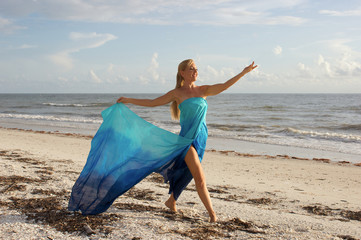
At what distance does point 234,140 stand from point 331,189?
8.89m

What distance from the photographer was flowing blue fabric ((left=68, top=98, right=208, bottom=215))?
12.5 feet

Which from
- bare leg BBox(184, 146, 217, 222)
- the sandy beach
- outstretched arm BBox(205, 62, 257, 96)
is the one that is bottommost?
the sandy beach

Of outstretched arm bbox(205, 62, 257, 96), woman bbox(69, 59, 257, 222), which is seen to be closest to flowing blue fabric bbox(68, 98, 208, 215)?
woman bbox(69, 59, 257, 222)

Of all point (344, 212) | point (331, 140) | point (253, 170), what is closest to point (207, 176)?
point (253, 170)

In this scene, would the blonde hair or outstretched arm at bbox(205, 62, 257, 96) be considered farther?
the blonde hair

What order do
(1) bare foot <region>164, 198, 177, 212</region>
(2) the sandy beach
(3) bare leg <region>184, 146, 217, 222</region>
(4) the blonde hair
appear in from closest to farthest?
(2) the sandy beach → (3) bare leg <region>184, 146, 217, 222</region> → (4) the blonde hair → (1) bare foot <region>164, 198, 177, 212</region>

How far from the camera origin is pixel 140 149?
390 cm

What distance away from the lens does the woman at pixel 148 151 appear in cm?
381

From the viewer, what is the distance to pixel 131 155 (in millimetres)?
3887

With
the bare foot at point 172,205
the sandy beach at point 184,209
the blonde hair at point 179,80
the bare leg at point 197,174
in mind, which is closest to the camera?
the sandy beach at point 184,209

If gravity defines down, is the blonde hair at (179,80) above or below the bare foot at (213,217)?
above

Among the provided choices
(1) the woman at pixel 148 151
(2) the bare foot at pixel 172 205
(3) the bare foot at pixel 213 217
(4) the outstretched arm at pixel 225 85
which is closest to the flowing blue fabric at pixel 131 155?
(1) the woman at pixel 148 151

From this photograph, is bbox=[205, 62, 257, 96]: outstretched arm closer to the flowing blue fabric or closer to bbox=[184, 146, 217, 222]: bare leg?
the flowing blue fabric

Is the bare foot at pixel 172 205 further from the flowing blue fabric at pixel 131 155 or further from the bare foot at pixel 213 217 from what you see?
the bare foot at pixel 213 217
